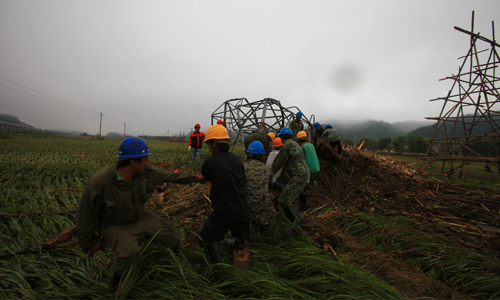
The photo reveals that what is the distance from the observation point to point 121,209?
85.4 inches

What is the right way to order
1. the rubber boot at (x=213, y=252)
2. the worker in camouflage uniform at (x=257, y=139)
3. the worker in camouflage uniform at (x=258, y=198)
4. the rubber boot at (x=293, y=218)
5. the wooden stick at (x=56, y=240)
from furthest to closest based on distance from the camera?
1. the worker in camouflage uniform at (x=257, y=139)
2. the rubber boot at (x=293, y=218)
3. the worker in camouflage uniform at (x=258, y=198)
4. the wooden stick at (x=56, y=240)
5. the rubber boot at (x=213, y=252)

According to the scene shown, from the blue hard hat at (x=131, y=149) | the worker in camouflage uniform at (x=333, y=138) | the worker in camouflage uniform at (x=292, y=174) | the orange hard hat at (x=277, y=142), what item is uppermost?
the worker in camouflage uniform at (x=333, y=138)

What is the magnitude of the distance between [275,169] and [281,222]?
1001 mm

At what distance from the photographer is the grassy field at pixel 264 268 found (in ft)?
6.44

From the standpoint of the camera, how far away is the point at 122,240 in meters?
2.06

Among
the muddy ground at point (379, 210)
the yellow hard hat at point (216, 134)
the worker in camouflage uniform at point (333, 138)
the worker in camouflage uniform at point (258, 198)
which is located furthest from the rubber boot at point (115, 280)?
the worker in camouflage uniform at point (333, 138)

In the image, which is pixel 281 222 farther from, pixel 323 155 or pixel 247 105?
pixel 247 105

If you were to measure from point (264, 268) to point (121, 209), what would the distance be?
1.90 m

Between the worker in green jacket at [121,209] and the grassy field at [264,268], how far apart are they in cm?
21

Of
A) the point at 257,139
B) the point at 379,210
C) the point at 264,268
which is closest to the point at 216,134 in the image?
the point at 264,268

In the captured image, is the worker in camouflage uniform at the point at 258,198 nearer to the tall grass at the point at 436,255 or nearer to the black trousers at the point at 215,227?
the black trousers at the point at 215,227

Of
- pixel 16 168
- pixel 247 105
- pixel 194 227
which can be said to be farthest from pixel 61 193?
pixel 247 105

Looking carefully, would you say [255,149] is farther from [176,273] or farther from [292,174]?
[176,273]

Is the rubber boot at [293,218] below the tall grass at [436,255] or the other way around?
the other way around
